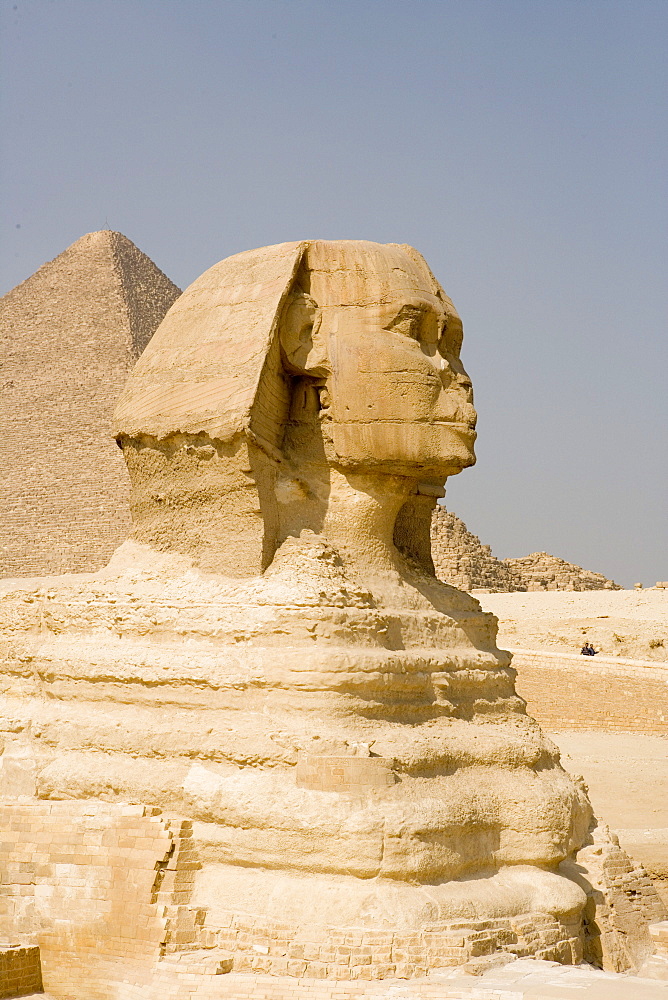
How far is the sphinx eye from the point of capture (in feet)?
19.4

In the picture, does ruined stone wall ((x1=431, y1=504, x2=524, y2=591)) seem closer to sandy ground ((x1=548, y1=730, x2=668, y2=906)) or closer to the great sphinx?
sandy ground ((x1=548, y1=730, x2=668, y2=906))

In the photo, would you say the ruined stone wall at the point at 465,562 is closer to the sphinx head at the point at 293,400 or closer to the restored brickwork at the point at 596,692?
the restored brickwork at the point at 596,692

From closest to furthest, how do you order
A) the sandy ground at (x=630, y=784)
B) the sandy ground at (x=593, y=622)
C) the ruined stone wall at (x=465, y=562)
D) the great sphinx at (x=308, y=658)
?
the great sphinx at (x=308, y=658)
the sandy ground at (x=630, y=784)
the sandy ground at (x=593, y=622)
the ruined stone wall at (x=465, y=562)

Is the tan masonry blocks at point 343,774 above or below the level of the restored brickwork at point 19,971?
above

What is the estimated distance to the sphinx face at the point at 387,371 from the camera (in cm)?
583

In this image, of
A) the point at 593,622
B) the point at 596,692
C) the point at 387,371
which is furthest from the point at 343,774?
the point at 593,622

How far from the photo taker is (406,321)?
593 centimetres

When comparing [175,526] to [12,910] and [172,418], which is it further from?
[12,910]

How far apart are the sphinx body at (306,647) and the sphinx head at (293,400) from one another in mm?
13

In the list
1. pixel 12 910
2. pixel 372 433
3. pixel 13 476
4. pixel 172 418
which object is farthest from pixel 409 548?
pixel 13 476

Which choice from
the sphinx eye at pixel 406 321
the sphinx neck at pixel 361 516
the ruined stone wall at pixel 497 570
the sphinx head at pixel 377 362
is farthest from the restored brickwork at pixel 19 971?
the ruined stone wall at pixel 497 570

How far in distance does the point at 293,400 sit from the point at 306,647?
1.35 m

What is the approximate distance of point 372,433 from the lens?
5836 mm

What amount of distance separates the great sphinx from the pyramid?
7129cm
